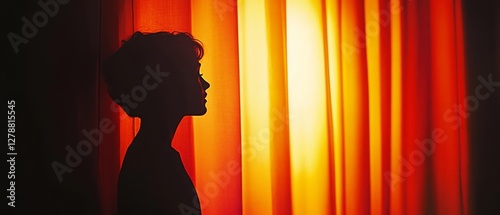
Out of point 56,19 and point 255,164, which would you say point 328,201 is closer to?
point 255,164

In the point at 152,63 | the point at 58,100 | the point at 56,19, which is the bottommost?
the point at 58,100

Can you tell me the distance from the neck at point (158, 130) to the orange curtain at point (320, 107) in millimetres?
261

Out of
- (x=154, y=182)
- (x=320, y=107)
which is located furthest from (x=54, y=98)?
(x=320, y=107)

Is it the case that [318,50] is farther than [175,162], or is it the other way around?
[318,50]

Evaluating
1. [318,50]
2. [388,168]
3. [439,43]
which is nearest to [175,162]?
[318,50]

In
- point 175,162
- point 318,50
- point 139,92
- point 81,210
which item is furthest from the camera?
point 318,50

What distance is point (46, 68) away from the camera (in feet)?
5.40

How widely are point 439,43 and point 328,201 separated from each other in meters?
0.75

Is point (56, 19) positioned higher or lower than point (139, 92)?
higher

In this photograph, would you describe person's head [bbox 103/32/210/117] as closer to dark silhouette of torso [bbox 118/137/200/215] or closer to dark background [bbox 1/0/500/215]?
dark silhouette of torso [bbox 118/137/200/215]

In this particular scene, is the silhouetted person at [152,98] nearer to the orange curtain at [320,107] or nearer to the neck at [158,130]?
the neck at [158,130]

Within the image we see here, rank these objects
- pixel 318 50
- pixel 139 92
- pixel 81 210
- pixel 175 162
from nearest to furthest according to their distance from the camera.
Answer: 1. pixel 175 162
2. pixel 139 92
3. pixel 81 210
4. pixel 318 50

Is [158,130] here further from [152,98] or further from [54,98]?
[54,98]

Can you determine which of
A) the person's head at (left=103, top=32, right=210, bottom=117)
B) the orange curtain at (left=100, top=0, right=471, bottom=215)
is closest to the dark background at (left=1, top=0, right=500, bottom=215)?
the orange curtain at (left=100, top=0, right=471, bottom=215)
